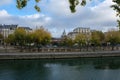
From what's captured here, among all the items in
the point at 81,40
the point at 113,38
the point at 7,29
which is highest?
the point at 7,29

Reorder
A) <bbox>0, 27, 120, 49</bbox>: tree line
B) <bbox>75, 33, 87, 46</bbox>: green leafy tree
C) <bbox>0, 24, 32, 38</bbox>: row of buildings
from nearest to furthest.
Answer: <bbox>0, 27, 120, 49</bbox>: tree line, <bbox>75, 33, 87, 46</bbox>: green leafy tree, <bbox>0, 24, 32, 38</bbox>: row of buildings

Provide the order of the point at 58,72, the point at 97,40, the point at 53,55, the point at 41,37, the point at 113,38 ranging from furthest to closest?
the point at 97,40 → the point at 113,38 → the point at 41,37 → the point at 53,55 → the point at 58,72

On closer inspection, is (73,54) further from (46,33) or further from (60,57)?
(46,33)

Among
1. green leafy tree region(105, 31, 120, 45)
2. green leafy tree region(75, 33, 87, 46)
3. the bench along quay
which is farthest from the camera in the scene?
green leafy tree region(75, 33, 87, 46)

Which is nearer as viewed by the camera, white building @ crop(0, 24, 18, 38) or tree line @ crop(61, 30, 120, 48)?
tree line @ crop(61, 30, 120, 48)

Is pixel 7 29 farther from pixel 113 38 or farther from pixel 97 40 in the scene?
pixel 113 38

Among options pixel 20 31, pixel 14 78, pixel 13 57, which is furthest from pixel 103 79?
pixel 20 31

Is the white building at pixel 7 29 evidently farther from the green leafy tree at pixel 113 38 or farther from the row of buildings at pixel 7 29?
the green leafy tree at pixel 113 38

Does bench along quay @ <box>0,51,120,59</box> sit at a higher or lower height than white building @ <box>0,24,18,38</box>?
lower

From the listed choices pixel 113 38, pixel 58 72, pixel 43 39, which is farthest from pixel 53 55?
pixel 113 38

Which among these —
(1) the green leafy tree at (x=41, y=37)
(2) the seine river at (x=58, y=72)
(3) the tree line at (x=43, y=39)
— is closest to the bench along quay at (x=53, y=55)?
(1) the green leafy tree at (x=41, y=37)

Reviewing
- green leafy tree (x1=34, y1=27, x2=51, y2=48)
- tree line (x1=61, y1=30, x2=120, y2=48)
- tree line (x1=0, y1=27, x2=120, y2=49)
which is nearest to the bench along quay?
green leafy tree (x1=34, y1=27, x2=51, y2=48)

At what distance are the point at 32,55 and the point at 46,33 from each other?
18.7 meters

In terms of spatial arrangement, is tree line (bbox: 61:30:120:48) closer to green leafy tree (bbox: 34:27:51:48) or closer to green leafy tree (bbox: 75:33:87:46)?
green leafy tree (bbox: 75:33:87:46)
